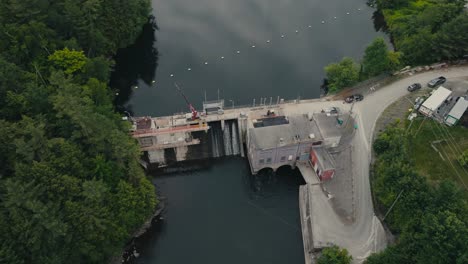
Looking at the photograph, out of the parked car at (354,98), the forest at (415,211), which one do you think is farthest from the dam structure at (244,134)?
the forest at (415,211)

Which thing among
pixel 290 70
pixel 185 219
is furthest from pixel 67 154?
pixel 290 70

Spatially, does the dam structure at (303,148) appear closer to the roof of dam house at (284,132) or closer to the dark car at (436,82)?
the roof of dam house at (284,132)

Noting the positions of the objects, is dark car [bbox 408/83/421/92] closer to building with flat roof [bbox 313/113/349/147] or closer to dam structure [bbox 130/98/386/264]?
dam structure [bbox 130/98/386/264]

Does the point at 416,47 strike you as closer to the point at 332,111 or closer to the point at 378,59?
the point at 378,59

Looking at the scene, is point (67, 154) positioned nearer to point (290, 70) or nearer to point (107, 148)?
point (107, 148)


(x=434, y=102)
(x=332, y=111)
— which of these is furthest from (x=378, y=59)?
(x=332, y=111)

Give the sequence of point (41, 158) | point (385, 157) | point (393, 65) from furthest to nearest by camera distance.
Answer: point (393, 65)
point (385, 157)
point (41, 158)

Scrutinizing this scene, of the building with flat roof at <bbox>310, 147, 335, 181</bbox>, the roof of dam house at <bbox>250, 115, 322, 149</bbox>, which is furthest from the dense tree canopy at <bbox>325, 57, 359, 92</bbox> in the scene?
the building with flat roof at <bbox>310, 147, 335, 181</bbox>
